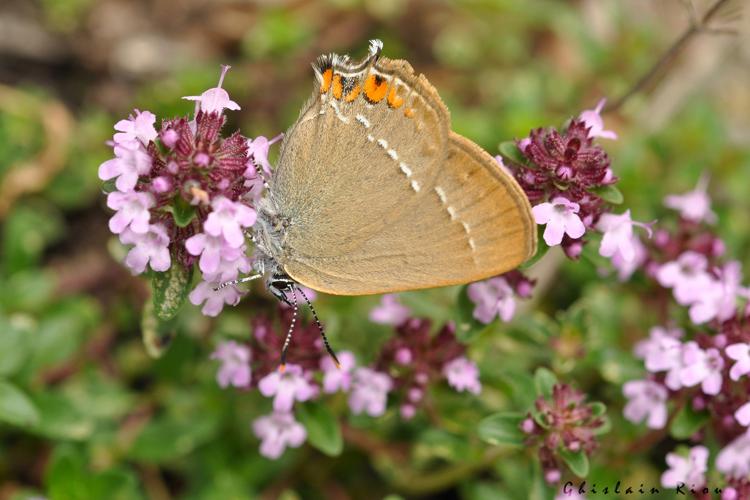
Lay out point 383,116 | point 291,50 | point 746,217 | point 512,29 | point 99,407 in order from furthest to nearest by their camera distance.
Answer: point 512,29 → point 291,50 → point 746,217 → point 99,407 → point 383,116

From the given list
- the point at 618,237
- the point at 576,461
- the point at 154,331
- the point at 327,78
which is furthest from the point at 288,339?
the point at 618,237

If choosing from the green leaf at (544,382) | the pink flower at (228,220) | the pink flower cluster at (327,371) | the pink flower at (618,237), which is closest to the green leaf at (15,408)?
the pink flower cluster at (327,371)

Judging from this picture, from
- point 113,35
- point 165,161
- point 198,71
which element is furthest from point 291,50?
point 165,161

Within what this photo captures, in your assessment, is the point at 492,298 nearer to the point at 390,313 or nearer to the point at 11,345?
the point at 390,313

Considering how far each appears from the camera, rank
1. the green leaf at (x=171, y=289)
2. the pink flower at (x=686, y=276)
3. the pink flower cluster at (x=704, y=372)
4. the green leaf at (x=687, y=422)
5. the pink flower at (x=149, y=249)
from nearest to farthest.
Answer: the pink flower at (x=149, y=249) < the green leaf at (x=171, y=289) < the pink flower cluster at (x=704, y=372) < the green leaf at (x=687, y=422) < the pink flower at (x=686, y=276)

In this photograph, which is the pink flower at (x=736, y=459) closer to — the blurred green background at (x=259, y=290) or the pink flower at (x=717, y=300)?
the pink flower at (x=717, y=300)

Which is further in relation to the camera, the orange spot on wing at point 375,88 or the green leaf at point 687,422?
the green leaf at point 687,422

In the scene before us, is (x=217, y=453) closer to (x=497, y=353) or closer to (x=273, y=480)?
(x=273, y=480)

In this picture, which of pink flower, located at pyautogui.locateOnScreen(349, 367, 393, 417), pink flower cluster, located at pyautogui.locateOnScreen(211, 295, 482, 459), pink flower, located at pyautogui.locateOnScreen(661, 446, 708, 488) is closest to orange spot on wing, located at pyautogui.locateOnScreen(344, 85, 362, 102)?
pink flower cluster, located at pyautogui.locateOnScreen(211, 295, 482, 459)
